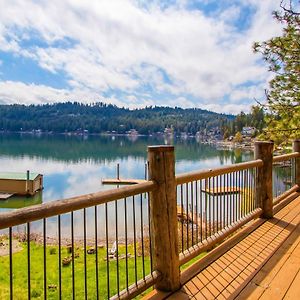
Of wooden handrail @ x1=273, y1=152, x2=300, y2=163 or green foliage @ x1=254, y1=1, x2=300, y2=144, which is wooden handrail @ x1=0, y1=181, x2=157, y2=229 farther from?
green foliage @ x1=254, y1=1, x2=300, y2=144

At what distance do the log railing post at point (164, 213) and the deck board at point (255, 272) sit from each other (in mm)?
249

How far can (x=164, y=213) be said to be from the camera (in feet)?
8.81

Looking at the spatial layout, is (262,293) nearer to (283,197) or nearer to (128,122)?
(283,197)

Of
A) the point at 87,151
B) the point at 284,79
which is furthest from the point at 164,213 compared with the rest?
the point at 87,151

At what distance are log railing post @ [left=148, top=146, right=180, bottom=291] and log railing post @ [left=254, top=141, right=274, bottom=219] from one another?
2.73 metres

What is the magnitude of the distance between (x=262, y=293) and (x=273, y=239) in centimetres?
161

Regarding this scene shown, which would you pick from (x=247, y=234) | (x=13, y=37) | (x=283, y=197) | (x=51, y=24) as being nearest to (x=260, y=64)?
(x=283, y=197)

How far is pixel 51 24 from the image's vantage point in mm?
20344

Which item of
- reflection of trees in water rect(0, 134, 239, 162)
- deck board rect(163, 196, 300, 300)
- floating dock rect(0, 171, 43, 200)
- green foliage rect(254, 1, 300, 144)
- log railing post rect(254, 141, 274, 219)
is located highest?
green foliage rect(254, 1, 300, 144)

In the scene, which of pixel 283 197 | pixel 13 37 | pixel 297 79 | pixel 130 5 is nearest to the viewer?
pixel 283 197

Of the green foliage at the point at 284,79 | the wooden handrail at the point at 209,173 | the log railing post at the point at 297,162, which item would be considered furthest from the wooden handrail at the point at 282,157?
the green foliage at the point at 284,79

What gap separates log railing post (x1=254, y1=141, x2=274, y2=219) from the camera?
5.00m

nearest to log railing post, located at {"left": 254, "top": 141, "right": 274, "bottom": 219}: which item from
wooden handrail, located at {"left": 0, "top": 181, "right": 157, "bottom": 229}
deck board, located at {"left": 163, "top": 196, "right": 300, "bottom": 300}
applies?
deck board, located at {"left": 163, "top": 196, "right": 300, "bottom": 300}

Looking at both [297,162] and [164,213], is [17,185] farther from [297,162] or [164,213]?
[164,213]
